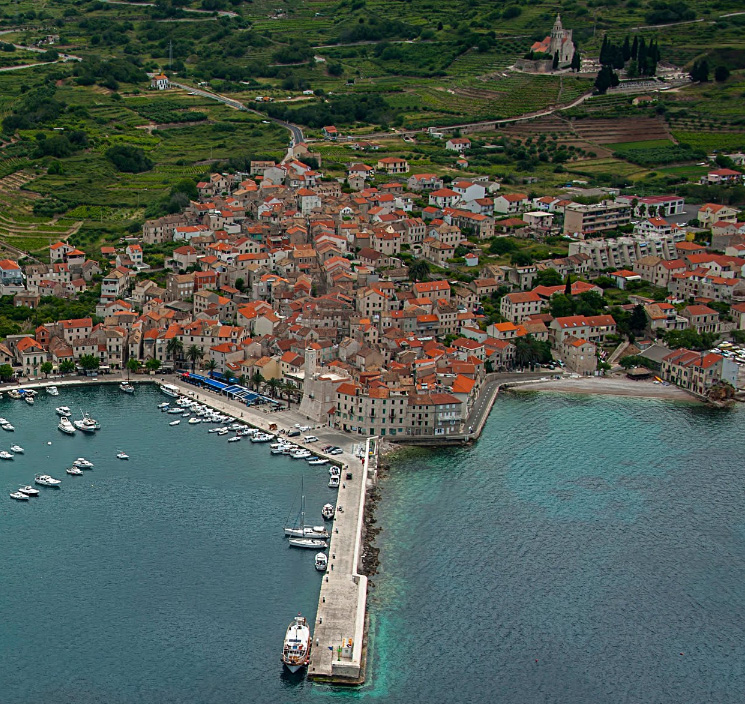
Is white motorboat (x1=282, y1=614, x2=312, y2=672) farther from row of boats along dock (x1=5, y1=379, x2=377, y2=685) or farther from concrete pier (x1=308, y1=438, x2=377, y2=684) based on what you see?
concrete pier (x1=308, y1=438, x2=377, y2=684)

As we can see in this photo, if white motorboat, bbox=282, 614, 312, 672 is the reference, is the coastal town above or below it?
above

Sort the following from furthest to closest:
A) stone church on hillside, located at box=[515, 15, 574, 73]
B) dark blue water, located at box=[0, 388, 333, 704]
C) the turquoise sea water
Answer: stone church on hillside, located at box=[515, 15, 574, 73], the turquoise sea water, dark blue water, located at box=[0, 388, 333, 704]

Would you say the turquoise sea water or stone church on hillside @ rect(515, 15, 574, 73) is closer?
the turquoise sea water

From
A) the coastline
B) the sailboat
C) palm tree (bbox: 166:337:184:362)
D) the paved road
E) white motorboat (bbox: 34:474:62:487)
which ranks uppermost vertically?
the paved road

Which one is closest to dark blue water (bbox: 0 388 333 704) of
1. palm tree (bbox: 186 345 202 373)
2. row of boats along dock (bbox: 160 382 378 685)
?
row of boats along dock (bbox: 160 382 378 685)

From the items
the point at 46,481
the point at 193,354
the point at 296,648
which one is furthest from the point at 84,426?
the point at 296,648

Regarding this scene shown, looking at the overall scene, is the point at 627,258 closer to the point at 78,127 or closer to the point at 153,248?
the point at 153,248

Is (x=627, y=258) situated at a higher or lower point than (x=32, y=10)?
lower

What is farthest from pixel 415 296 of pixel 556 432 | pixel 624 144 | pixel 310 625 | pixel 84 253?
pixel 624 144

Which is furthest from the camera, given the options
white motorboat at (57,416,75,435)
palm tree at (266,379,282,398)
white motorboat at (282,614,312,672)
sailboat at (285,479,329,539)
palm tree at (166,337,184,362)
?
palm tree at (166,337,184,362)
